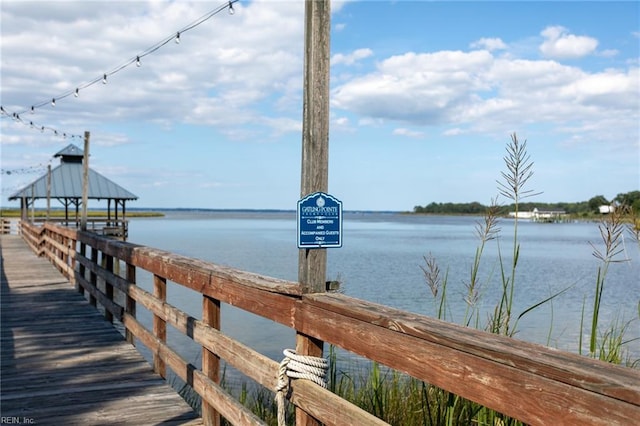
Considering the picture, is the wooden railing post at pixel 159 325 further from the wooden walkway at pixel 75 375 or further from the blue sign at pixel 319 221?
Answer: the blue sign at pixel 319 221

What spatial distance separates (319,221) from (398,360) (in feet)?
2.91

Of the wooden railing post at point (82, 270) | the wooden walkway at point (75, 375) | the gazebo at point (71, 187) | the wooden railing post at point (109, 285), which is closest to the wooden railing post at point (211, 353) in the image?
the wooden walkway at point (75, 375)

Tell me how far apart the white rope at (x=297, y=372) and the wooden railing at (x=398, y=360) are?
0.04m

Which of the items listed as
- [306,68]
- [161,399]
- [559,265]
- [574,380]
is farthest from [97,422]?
[559,265]

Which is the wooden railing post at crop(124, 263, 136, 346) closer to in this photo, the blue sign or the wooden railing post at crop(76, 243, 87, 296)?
the wooden railing post at crop(76, 243, 87, 296)

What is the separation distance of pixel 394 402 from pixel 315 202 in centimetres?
243

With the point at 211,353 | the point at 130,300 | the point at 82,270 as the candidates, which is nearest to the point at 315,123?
the point at 211,353

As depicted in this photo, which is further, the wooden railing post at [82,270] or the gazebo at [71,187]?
A: the gazebo at [71,187]

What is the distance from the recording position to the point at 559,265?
28.4m

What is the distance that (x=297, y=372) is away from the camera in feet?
9.44

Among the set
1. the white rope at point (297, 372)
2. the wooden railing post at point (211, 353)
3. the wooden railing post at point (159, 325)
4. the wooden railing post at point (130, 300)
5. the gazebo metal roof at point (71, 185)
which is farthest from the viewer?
the gazebo metal roof at point (71, 185)

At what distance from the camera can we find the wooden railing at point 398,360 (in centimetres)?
154

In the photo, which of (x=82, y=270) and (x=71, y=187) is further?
(x=71, y=187)

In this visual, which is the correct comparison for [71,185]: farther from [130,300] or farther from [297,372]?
[297,372]
